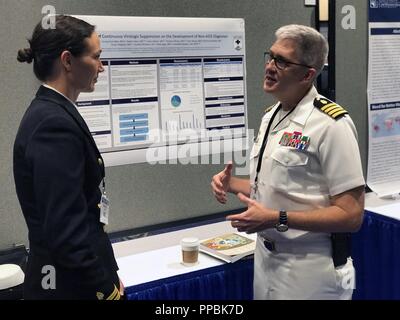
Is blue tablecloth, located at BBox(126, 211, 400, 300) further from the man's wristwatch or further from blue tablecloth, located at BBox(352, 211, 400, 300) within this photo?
the man's wristwatch

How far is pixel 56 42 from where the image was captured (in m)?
1.11

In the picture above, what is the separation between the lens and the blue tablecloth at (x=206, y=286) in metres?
1.58

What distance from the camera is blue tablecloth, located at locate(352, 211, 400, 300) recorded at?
2145mm

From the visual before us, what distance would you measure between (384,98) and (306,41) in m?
1.39

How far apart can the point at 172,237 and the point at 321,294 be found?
0.80 metres

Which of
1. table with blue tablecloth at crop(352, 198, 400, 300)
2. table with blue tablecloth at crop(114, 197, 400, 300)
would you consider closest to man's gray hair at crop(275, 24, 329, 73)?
table with blue tablecloth at crop(114, 197, 400, 300)

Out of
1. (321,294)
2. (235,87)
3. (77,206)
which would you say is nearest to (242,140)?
(235,87)

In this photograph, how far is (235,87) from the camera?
221 cm

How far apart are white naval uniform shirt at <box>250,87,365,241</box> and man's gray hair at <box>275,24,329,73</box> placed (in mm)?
106

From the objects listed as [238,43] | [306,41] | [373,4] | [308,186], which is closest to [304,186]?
[308,186]

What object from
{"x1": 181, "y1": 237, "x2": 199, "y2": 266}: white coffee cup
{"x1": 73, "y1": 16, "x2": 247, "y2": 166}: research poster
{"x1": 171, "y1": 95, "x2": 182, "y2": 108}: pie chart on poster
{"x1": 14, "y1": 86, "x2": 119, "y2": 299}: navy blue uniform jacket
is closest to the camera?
{"x1": 14, "y1": 86, "x2": 119, "y2": 299}: navy blue uniform jacket

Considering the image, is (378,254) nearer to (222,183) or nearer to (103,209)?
(222,183)
